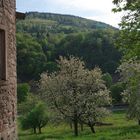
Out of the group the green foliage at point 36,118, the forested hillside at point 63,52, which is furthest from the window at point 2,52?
the forested hillside at point 63,52

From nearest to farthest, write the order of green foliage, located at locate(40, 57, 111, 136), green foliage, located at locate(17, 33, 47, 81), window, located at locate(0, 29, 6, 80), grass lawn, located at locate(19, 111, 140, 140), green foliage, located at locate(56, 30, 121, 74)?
window, located at locate(0, 29, 6, 80) → grass lawn, located at locate(19, 111, 140, 140) → green foliage, located at locate(40, 57, 111, 136) → green foliage, located at locate(17, 33, 47, 81) → green foliage, located at locate(56, 30, 121, 74)

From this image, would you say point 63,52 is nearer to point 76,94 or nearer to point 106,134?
point 76,94

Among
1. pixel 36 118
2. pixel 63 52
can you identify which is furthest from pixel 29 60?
pixel 36 118

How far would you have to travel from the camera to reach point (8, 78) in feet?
40.5

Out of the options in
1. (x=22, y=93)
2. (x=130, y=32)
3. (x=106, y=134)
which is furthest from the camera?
(x=22, y=93)

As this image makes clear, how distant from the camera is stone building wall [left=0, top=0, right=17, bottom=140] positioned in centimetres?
1165

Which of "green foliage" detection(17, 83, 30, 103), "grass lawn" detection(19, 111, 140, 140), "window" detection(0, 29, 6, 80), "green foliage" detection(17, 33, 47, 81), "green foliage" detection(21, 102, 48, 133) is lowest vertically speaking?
"grass lawn" detection(19, 111, 140, 140)

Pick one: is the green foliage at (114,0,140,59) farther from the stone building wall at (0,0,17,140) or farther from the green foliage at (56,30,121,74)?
the green foliage at (56,30,121,74)

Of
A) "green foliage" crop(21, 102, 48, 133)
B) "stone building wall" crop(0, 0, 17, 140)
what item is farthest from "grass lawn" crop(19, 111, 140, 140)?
"stone building wall" crop(0, 0, 17, 140)

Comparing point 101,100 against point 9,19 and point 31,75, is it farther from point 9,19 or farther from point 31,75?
point 31,75

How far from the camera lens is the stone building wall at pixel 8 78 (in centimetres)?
1165

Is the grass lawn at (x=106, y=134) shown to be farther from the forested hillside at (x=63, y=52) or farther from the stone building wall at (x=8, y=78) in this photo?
the forested hillside at (x=63, y=52)

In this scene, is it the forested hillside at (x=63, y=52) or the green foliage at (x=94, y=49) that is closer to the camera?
the forested hillside at (x=63, y=52)

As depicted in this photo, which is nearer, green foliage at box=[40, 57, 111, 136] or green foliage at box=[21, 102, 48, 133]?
green foliage at box=[40, 57, 111, 136]
